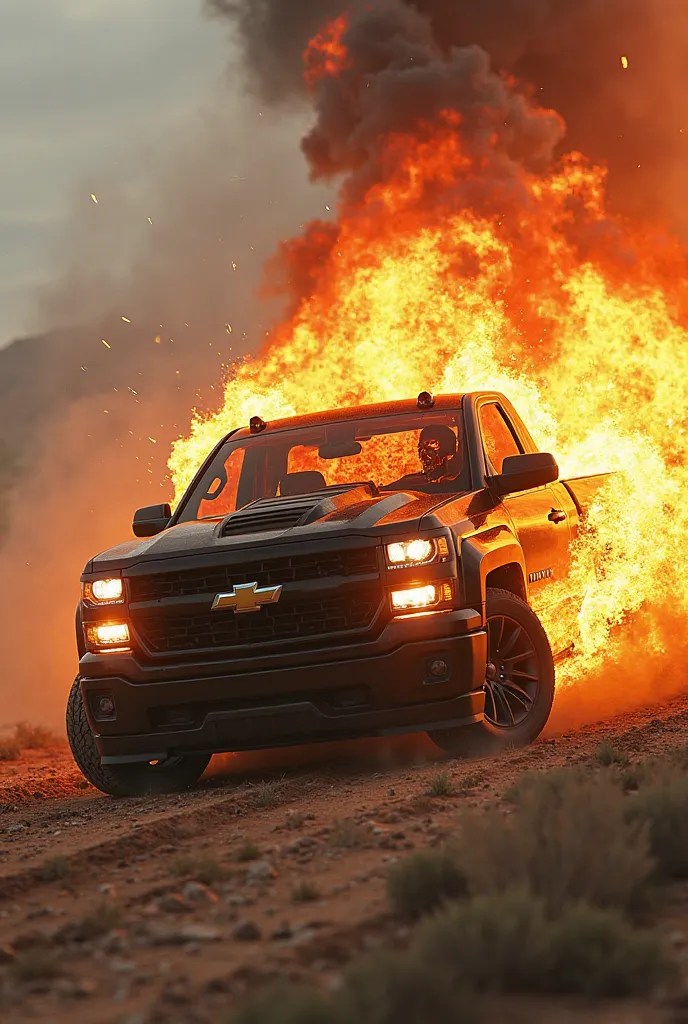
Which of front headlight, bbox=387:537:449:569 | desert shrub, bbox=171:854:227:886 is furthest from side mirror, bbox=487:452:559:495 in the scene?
desert shrub, bbox=171:854:227:886

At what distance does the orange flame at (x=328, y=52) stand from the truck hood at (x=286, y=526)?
2267cm

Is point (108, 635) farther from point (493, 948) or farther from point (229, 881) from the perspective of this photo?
point (493, 948)

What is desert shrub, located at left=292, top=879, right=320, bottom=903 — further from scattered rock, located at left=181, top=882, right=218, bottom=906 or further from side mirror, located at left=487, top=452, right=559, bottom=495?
side mirror, located at left=487, top=452, right=559, bottom=495

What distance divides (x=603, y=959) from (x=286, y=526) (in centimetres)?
445

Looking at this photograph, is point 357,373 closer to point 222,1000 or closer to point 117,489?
point 117,489

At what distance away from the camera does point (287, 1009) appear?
329cm

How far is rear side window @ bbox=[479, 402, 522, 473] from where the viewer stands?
924 centimetres

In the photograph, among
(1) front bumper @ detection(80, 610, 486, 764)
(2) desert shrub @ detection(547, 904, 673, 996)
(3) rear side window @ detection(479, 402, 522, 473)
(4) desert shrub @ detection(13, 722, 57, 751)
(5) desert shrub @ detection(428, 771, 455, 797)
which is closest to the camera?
(2) desert shrub @ detection(547, 904, 673, 996)

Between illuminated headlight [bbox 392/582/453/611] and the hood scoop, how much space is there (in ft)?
2.26

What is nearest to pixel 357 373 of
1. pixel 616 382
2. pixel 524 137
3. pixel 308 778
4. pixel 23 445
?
pixel 616 382

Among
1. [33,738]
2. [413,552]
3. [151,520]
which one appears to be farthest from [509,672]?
[33,738]

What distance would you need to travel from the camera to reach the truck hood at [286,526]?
25.4ft

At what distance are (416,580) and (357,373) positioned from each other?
1263 cm

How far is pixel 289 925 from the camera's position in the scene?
175 inches
